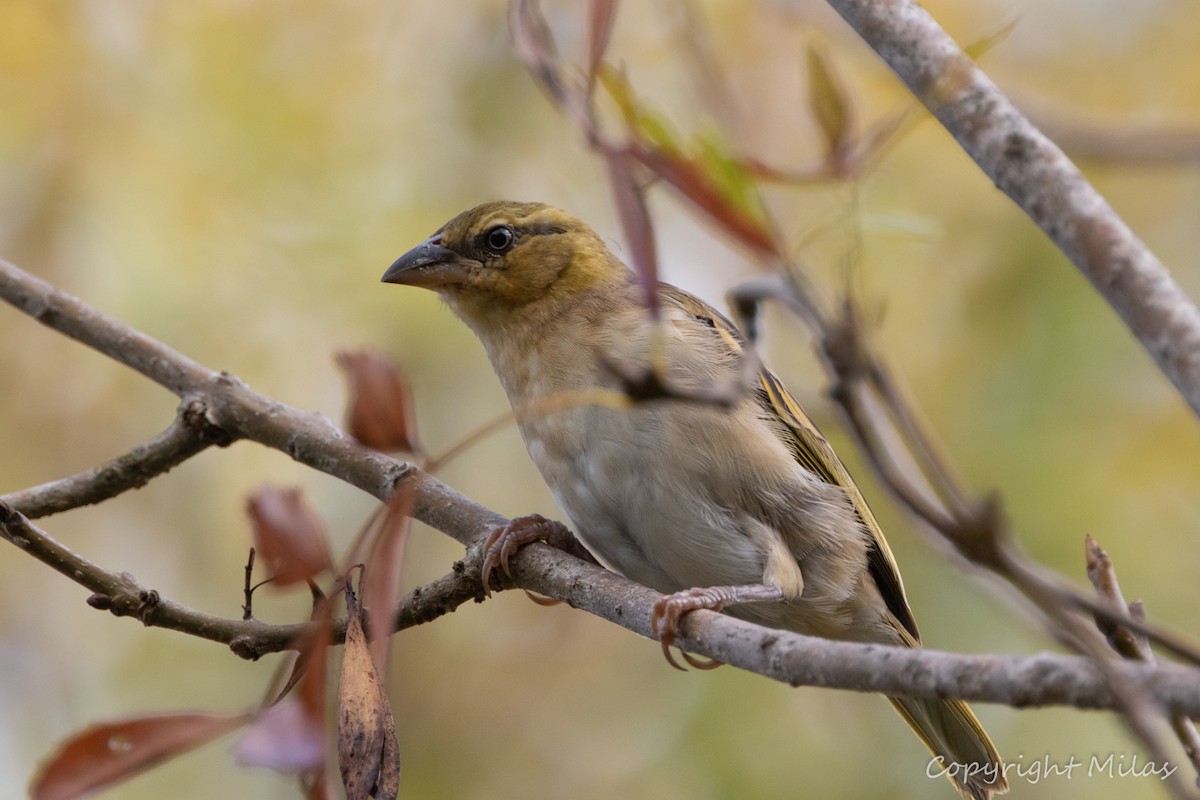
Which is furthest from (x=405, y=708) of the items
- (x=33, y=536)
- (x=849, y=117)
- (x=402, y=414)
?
A: (x=849, y=117)

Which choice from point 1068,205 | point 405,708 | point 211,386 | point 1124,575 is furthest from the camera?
point 405,708

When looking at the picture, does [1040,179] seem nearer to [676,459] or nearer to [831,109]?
[831,109]

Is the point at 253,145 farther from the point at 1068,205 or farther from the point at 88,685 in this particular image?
the point at 1068,205

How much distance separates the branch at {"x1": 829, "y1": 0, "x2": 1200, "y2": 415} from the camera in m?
1.63

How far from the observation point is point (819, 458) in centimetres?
423

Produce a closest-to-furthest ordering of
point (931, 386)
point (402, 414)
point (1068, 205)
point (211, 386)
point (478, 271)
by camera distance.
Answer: point (1068, 205) → point (402, 414) → point (211, 386) → point (478, 271) → point (931, 386)

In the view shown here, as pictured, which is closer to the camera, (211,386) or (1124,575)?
(211,386)

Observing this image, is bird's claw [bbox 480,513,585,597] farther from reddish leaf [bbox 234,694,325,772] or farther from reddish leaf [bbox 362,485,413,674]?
reddish leaf [bbox 234,694,325,772]

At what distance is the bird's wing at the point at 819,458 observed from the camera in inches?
165

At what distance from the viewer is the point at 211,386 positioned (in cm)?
364

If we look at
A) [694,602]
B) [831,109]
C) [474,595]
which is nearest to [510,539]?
[474,595]

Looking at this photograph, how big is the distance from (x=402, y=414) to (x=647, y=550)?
2086 mm

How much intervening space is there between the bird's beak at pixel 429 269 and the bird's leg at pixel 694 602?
1.60 meters

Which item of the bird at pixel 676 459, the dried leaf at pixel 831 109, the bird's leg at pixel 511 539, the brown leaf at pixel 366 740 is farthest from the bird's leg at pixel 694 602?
the dried leaf at pixel 831 109
